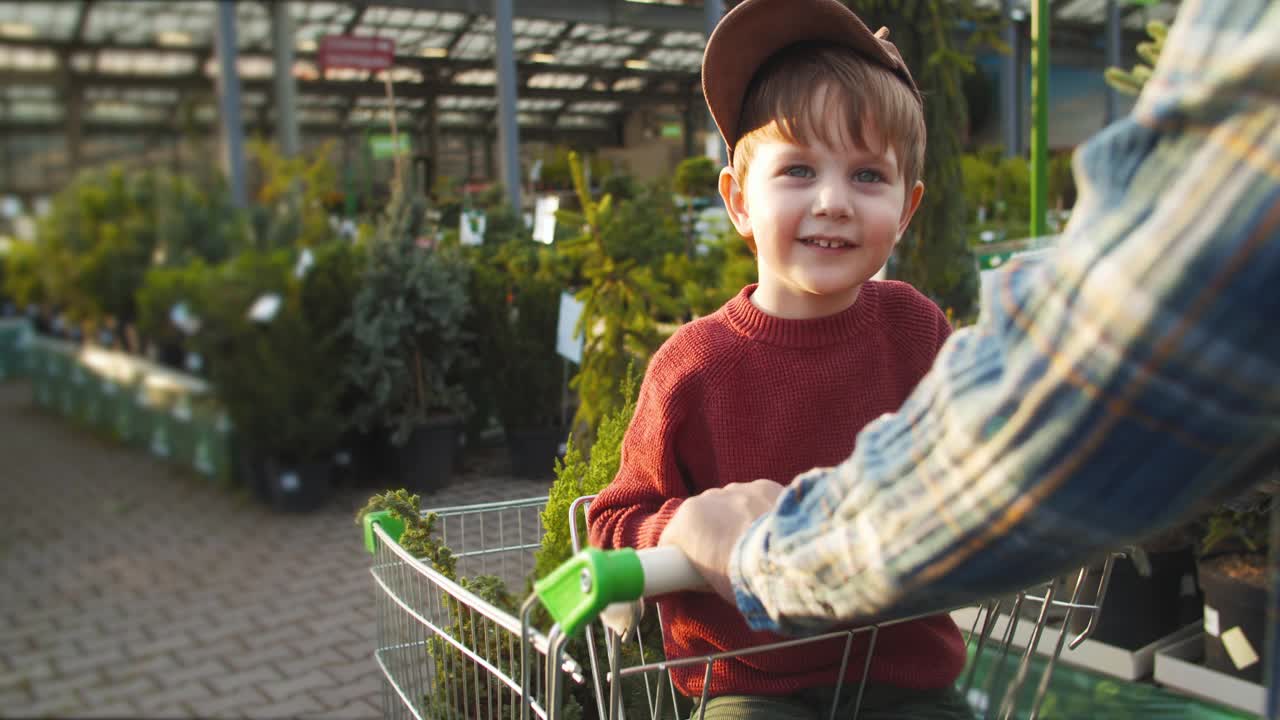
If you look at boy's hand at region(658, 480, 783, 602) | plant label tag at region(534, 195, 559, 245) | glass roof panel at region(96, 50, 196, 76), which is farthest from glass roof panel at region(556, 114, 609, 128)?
boy's hand at region(658, 480, 783, 602)

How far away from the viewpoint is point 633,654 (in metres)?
2.12

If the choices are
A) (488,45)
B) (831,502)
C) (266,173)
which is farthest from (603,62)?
(831,502)

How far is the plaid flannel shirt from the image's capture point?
61 centimetres

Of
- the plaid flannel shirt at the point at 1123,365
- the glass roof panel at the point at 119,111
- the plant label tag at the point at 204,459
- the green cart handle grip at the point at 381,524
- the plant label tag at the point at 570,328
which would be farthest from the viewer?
the plant label tag at the point at 204,459

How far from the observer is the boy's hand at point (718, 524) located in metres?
1.08

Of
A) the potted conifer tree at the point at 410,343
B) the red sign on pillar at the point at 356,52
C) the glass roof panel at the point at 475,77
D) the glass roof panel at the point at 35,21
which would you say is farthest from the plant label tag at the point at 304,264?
the glass roof panel at the point at 475,77

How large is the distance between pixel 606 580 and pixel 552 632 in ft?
0.41

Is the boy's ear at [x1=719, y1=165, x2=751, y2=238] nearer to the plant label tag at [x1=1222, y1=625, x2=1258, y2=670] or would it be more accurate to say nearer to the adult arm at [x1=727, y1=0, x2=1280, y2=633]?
the adult arm at [x1=727, y1=0, x2=1280, y2=633]

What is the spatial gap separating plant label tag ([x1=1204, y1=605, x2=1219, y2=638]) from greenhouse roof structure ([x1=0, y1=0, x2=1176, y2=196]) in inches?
146

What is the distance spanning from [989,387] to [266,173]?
12.3 metres

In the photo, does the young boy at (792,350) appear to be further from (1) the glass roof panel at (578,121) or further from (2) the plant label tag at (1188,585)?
(1) the glass roof panel at (578,121)

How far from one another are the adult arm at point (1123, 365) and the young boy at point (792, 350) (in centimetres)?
61

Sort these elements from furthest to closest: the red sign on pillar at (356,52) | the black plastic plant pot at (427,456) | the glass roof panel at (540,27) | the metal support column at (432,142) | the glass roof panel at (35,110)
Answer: the glass roof panel at (540,27) < the red sign on pillar at (356,52) < the metal support column at (432,142) < the black plastic plant pot at (427,456) < the glass roof panel at (35,110)

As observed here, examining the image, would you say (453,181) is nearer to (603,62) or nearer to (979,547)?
(603,62)
